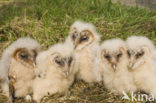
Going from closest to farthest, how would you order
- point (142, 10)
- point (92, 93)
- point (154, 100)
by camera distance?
point (154, 100), point (92, 93), point (142, 10)

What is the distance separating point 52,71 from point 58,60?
19 cm

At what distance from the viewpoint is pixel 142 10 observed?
21.4 feet

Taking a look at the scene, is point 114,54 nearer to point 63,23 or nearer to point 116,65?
point 116,65

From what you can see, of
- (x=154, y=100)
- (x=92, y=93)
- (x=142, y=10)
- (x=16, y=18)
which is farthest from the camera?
(x=142, y=10)

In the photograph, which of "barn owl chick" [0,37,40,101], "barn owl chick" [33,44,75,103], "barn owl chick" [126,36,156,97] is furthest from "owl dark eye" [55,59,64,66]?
"barn owl chick" [126,36,156,97]

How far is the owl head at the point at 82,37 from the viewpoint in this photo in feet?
13.5

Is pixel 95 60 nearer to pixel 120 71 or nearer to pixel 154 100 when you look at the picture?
pixel 120 71

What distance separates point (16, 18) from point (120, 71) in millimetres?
3215

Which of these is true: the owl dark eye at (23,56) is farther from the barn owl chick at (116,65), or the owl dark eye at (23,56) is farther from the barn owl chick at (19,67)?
the barn owl chick at (116,65)

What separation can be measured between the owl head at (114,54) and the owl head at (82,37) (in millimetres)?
597

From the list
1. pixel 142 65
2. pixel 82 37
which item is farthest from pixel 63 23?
pixel 142 65

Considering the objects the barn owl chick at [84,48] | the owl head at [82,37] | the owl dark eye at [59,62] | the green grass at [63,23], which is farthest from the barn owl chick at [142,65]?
the green grass at [63,23]

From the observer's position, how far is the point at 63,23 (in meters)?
5.68

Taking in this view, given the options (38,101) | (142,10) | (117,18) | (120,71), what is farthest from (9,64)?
(142,10)
